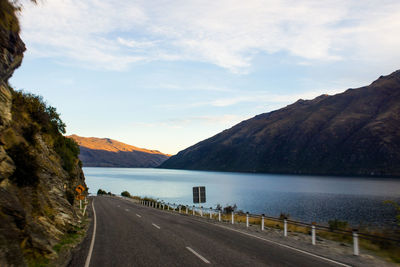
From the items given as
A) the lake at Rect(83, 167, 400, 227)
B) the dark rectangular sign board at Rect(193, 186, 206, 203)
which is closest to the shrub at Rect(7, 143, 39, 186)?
the lake at Rect(83, 167, 400, 227)

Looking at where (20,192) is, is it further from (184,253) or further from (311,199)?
(311,199)

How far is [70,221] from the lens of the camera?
13773 millimetres

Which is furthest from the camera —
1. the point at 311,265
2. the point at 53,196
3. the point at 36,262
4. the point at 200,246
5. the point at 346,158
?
the point at 346,158

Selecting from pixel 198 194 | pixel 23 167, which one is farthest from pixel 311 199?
pixel 23 167

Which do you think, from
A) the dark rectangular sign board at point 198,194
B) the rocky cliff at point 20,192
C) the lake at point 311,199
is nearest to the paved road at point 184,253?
the rocky cliff at point 20,192

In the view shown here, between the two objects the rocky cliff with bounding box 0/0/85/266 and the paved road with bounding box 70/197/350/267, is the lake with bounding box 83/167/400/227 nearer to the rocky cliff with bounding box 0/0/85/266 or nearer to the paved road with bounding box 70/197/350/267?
the paved road with bounding box 70/197/350/267

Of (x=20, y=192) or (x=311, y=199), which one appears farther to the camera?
(x=311, y=199)

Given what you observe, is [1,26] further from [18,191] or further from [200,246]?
[200,246]

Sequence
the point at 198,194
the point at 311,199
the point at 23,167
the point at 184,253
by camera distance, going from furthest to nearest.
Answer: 1. the point at 311,199
2. the point at 198,194
3. the point at 23,167
4. the point at 184,253

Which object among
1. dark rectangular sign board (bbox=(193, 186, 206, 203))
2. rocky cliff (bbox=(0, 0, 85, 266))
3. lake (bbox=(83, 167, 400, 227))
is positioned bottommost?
lake (bbox=(83, 167, 400, 227))

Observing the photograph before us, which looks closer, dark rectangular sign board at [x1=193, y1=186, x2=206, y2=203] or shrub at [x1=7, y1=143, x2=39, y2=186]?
shrub at [x1=7, y1=143, x2=39, y2=186]

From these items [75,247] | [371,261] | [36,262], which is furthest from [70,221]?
[371,261]

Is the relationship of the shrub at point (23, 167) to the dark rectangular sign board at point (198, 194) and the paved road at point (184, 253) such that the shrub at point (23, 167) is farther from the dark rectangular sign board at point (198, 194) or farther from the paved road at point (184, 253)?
the dark rectangular sign board at point (198, 194)

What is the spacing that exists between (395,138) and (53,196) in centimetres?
20294
